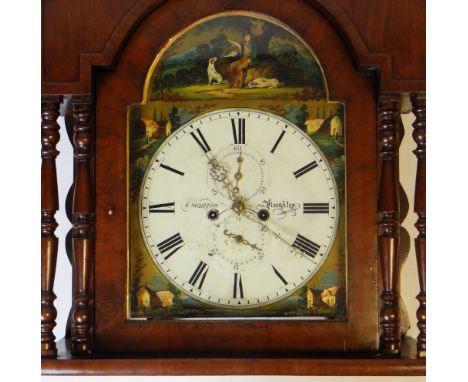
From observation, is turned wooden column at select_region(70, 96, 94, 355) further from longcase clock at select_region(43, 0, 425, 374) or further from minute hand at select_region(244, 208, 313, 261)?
minute hand at select_region(244, 208, 313, 261)

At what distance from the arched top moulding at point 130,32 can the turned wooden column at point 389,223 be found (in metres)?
0.05

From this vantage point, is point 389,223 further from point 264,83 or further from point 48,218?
point 48,218

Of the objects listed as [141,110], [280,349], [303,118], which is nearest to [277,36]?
[303,118]

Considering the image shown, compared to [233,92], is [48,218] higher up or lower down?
lower down

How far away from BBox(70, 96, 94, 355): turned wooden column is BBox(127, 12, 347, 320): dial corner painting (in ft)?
0.22

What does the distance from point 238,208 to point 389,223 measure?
9.3 inches

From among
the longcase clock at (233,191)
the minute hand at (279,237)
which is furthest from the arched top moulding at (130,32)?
the minute hand at (279,237)

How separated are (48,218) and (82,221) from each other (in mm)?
53

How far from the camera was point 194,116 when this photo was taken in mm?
1294

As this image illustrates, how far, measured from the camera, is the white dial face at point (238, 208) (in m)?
1.27

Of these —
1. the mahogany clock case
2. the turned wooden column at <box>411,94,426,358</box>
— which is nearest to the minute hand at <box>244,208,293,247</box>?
the mahogany clock case

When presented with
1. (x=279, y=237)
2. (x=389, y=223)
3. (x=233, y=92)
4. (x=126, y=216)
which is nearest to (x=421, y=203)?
(x=389, y=223)

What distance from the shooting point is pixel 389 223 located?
1.25 metres

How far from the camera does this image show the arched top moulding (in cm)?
124
